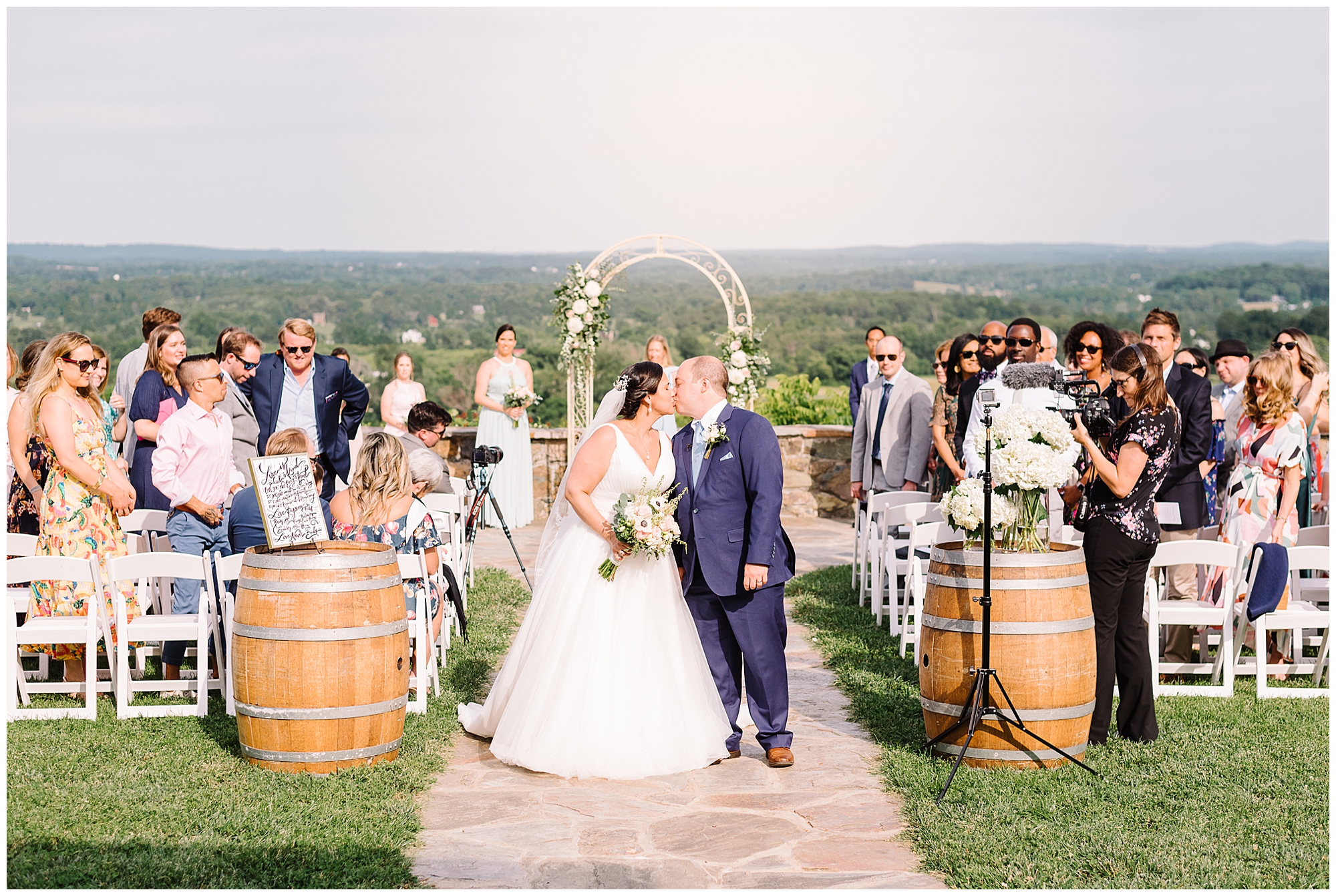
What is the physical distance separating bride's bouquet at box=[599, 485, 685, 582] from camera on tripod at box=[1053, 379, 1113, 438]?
1.73 metres

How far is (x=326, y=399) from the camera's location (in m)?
7.96

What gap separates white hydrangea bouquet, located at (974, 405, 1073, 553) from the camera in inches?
192

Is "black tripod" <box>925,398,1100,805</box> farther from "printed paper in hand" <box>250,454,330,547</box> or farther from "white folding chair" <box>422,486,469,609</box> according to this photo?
"white folding chair" <box>422,486,469,609</box>

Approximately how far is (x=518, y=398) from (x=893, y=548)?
18.8ft

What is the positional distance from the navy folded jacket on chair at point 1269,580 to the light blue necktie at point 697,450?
3.09 m

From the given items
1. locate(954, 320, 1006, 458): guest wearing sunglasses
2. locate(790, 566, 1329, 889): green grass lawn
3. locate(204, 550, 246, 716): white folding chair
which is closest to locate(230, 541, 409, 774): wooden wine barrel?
locate(204, 550, 246, 716): white folding chair

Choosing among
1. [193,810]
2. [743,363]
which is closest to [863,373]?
[743,363]

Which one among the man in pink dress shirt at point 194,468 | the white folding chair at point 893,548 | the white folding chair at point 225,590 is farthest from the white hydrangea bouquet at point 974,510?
the man in pink dress shirt at point 194,468

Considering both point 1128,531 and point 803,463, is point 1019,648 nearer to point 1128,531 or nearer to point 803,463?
point 1128,531

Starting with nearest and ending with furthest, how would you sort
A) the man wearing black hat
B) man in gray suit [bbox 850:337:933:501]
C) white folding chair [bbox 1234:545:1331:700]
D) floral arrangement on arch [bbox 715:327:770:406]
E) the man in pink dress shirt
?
Answer: 1. white folding chair [bbox 1234:545:1331:700]
2. the man in pink dress shirt
3. the man wearing black hat
4. man in gray suit [bbox 850:337:933:501]
5. floral arrangement on arch [bbox 715:327:770:406]

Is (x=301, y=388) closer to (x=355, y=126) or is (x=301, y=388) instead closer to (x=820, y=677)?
(x=820, y=677)

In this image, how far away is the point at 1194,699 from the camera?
618cm

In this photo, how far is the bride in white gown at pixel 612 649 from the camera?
513 cm

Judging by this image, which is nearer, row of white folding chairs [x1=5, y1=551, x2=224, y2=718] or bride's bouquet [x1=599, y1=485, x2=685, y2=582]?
bride's bouquet [x1=599, y1=485, x2=685, y2=582]
